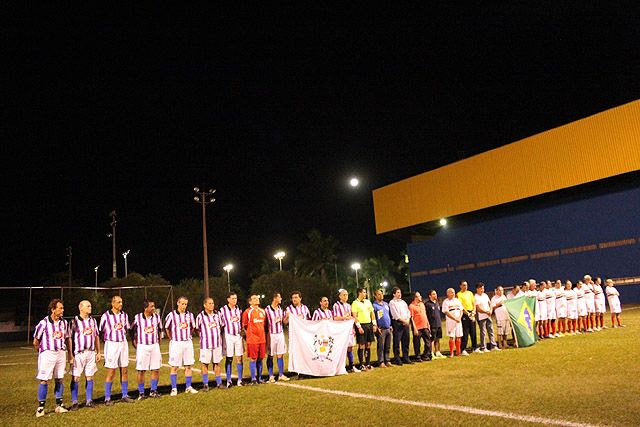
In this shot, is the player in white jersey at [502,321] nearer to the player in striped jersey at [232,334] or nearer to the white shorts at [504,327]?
the white shorts at [504,327]

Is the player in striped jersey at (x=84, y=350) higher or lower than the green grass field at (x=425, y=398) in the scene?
higher

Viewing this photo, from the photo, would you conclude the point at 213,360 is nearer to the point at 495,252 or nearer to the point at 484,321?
the point at 484,321

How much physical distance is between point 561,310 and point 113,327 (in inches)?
563

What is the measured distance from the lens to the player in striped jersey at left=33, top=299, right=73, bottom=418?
914 cm

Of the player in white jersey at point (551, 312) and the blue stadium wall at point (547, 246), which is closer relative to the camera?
the player in white jersey at point (551, 312)

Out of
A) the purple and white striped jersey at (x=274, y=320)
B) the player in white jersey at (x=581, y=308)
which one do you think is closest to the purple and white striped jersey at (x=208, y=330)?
the purple and white striped jersey at (x=274, y=320)

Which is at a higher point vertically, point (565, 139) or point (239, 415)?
point (565, 139)

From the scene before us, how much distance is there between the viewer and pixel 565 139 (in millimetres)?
38062

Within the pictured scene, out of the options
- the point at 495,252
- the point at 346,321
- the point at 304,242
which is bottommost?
the point at 346,321

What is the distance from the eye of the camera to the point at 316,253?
8225 centimetres

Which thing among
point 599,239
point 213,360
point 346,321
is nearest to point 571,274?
point 599,239

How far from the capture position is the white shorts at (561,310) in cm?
1747

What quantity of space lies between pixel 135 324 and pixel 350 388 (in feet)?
14.4

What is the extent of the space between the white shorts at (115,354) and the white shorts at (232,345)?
2.11m
